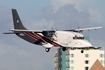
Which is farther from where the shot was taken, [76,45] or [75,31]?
[75,31]

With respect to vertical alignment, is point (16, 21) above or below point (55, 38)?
above

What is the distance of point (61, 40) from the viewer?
537 ft

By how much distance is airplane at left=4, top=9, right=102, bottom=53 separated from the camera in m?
163

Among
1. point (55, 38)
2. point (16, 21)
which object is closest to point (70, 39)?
point (55, 38)

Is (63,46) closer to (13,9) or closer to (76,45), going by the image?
(76,45)

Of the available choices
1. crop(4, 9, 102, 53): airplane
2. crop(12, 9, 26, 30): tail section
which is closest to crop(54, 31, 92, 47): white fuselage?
crop(4, 9, 102, 53): airplane

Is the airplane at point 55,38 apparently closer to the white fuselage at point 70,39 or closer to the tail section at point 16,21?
the white fuselage at point 70,39

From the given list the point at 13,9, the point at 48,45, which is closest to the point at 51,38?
the point at 48,45

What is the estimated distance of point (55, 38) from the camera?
165 metres

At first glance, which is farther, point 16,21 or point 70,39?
point 16,21

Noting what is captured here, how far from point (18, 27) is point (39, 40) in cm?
869

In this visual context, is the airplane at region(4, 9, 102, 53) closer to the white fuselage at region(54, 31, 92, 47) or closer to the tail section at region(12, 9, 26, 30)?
the white fuselage at region(54, 31, 92, 47)

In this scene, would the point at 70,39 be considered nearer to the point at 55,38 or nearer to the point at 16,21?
the point at 55,38

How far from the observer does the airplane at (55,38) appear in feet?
534
